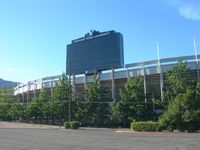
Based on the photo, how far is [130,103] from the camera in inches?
2308

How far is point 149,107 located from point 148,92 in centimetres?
562

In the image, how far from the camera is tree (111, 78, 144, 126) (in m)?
58.3

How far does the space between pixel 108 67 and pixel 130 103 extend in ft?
47.9

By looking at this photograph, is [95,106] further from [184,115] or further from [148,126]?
[184,115]

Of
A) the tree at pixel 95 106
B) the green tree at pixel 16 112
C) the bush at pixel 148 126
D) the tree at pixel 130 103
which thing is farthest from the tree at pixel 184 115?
the green tree at pixel 16 112

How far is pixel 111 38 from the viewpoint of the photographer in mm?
73250

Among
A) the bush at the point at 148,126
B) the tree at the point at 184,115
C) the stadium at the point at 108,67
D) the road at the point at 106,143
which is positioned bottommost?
the road at the point at 106,143

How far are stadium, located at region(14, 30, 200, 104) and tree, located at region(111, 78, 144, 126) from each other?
74.9 inches

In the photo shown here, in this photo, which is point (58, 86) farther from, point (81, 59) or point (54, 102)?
point (81, 59)

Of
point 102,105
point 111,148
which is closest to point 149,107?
point 102,105

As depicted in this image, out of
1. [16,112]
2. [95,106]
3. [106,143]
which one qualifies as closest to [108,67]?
[95,106]

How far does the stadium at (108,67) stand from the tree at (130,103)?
190cm

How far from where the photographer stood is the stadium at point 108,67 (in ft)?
210

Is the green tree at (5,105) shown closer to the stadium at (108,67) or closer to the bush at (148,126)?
the stadium at (108,67)
